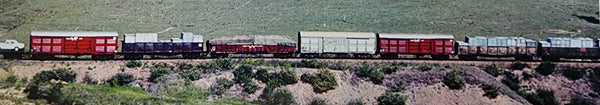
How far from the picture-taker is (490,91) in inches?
1524

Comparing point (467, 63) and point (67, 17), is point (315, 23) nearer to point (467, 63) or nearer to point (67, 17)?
point (467, 63)

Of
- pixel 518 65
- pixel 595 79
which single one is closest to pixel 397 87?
pixel 518 65

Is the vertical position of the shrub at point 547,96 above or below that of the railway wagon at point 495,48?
below

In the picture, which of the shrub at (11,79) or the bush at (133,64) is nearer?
the shrub at (11,79)

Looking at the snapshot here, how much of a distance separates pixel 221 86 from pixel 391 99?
8814 millimetres

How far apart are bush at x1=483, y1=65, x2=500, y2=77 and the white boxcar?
688 centimetres

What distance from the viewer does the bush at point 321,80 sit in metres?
37.7

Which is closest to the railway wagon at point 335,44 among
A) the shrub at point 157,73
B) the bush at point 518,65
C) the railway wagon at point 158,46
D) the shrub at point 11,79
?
the railway wagon at point 158,46

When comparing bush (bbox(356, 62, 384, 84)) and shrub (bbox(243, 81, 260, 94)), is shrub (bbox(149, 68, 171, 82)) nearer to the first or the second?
shrub (bbox(243, 81, 260, 94))

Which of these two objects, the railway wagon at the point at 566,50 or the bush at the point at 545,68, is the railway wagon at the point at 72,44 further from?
the railway wagon at the point at 566,50

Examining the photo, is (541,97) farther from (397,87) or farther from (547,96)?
(397,87)

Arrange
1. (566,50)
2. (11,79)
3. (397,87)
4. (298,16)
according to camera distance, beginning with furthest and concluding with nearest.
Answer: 1. (298,16)
2. (566,50)
3. (397,87)
4. (11,79)

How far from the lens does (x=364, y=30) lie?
2137 inches

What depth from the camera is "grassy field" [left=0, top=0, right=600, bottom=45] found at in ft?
175
